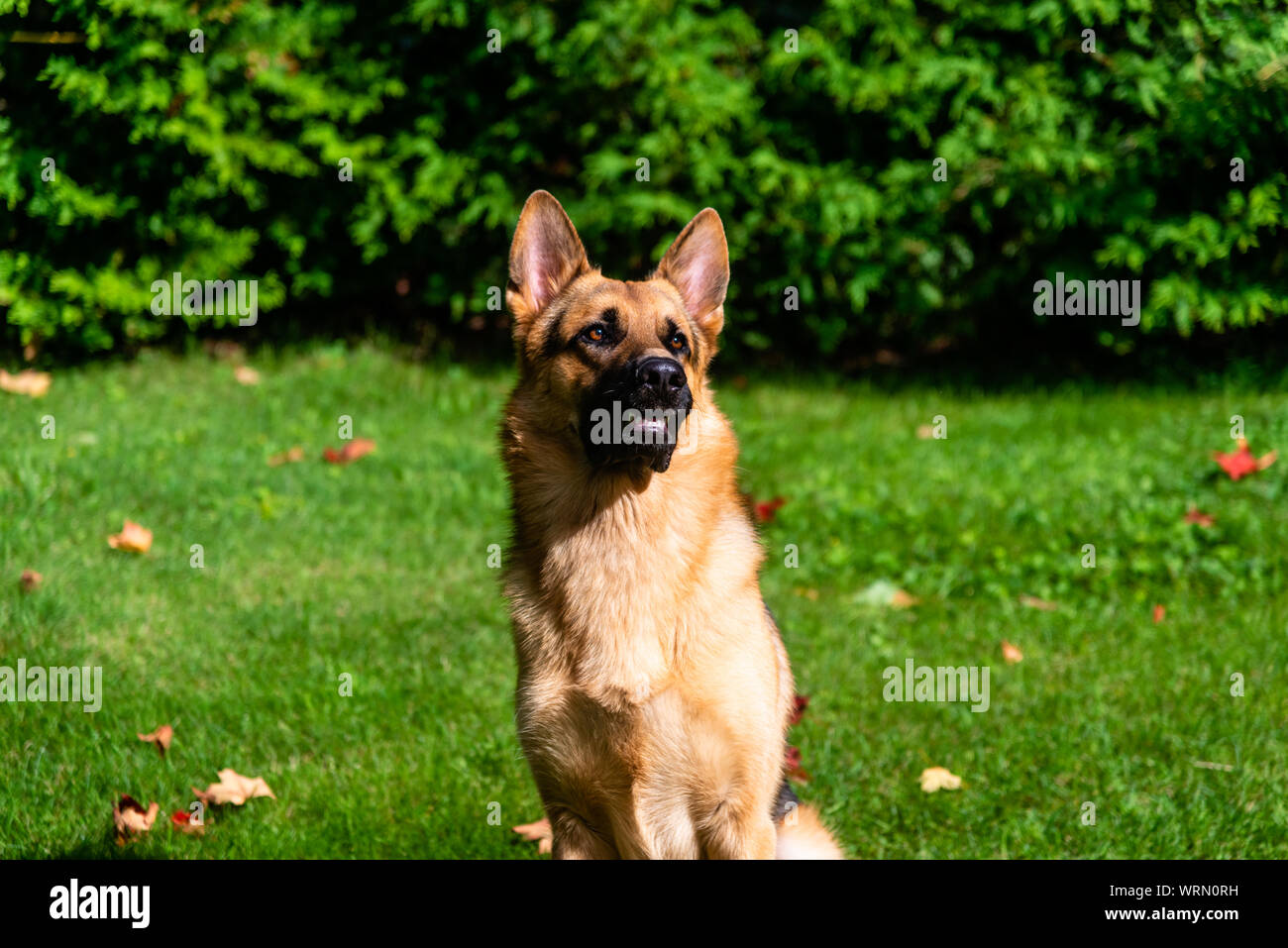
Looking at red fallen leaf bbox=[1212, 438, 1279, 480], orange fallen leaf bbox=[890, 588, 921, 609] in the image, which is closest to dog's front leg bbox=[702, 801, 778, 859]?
orange fallen leaf bbox=[890, 588, 921, 609]

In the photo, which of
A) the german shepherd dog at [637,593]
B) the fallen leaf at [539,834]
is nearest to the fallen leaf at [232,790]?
the fallen leaf at [539,834]

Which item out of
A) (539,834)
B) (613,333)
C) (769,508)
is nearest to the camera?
(613,333)

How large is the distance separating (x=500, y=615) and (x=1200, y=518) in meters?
3.88

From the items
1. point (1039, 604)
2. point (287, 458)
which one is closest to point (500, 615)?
point (287, 458)

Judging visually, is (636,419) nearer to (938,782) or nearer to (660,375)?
(660,375)

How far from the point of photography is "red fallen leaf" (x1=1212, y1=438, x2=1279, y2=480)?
6664 mm

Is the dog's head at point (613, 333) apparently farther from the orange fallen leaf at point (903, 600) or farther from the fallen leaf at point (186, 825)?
the orange fallen leaf at point (903, 600)

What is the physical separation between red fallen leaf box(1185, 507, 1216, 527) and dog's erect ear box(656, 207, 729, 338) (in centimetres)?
376

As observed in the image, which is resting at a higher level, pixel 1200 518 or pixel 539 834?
pixel 1200 518

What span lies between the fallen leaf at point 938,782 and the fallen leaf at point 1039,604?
5.73 feet

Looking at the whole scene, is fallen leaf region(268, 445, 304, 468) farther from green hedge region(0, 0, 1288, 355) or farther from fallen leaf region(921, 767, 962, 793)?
fallen leaf region(921, 767, 962, 793)

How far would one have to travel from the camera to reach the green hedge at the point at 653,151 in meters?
8.01

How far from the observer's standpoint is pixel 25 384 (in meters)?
7.96

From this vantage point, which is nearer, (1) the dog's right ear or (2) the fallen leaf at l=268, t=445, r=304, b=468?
(1) the dog's right ear
